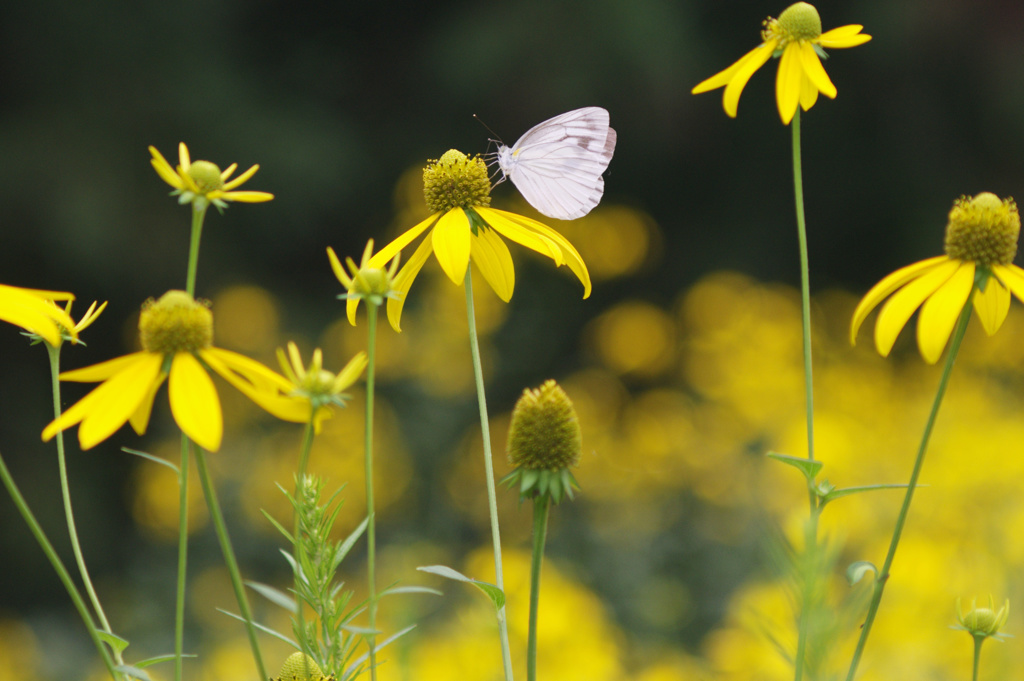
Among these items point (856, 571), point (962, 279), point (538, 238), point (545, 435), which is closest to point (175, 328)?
point (545, 435)

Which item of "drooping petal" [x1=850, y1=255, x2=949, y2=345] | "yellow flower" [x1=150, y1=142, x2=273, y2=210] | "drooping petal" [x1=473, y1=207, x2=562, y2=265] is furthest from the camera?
"drooping petal" [x1=473, y1=207, x2=562, y2=265]

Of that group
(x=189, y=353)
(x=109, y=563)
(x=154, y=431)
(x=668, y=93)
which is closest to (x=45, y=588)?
(x=109, y=563)

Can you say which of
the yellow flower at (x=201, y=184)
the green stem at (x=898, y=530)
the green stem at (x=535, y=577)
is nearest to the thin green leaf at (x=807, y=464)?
the green stem at (x=898, y=530)

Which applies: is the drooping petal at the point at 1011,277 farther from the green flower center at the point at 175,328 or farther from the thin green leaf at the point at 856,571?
the green flower center at the point at 175,328

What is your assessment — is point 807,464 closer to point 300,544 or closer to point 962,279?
point 962,279

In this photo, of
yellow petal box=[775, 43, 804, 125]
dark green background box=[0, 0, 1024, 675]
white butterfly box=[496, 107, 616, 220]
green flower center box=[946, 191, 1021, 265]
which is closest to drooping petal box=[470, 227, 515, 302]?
white butterfly box=[496, 107, 616, 220]

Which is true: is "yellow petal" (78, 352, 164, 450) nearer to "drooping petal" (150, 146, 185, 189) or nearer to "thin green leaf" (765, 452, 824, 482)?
"drooping petal" (150, 146, 185, 189)
